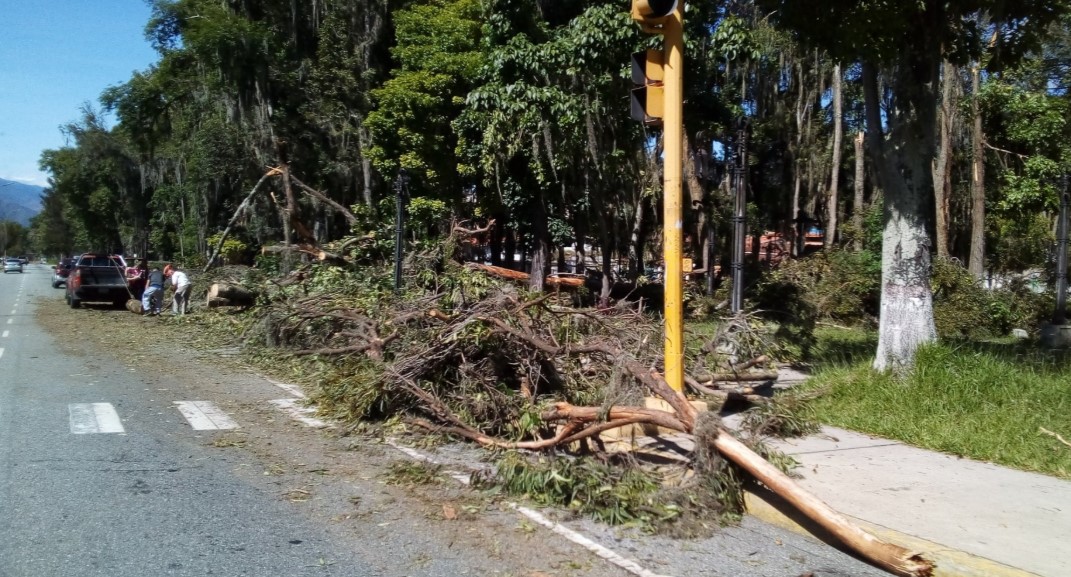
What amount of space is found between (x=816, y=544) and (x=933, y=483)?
1791 millimetres

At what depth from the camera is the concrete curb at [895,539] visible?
17.2 feet

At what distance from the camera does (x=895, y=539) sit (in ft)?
19.1

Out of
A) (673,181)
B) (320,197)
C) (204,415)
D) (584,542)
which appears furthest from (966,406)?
(320,197)

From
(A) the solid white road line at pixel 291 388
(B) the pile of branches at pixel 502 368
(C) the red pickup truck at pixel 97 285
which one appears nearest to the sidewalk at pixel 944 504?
(B) the pile of branches at pixel 502 368

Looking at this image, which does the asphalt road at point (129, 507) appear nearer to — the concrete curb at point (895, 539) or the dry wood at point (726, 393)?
the concrete curb at point (895, 539)

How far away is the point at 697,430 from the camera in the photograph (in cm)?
665

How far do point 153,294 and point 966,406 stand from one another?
72.8ft

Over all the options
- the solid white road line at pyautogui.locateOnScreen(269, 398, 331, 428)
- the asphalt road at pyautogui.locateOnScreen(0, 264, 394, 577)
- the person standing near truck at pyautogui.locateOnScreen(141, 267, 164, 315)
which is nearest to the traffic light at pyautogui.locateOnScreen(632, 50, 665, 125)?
the asphalt road at pyautogui.locateOnScreen(0, 264, 394, 577)

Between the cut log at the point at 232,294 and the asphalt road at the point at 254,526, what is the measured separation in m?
11.9

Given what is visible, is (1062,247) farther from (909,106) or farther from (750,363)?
(750,363)

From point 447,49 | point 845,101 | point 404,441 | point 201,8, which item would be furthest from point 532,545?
point 845,101

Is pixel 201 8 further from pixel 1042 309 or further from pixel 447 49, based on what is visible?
pixel 1042 309

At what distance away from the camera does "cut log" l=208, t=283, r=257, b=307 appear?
21.1 meters

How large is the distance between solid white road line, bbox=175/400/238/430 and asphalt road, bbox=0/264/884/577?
0.21m
